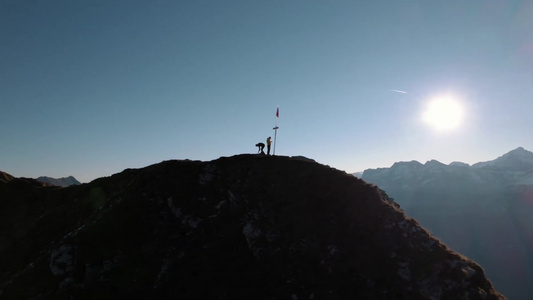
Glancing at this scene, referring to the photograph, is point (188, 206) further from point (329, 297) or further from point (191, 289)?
point (329, 297)

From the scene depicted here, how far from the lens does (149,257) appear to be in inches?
1173

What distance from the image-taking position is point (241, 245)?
104ft

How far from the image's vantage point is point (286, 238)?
3256 cm

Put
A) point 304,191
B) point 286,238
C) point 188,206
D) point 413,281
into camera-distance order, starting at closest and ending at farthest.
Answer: point 413,281 < point 286,238 < point 188,206 < point 304,191

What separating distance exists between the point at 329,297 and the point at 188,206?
18.6m

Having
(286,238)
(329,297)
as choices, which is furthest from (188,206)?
(329,297)

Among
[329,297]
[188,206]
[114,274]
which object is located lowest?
[329,297]

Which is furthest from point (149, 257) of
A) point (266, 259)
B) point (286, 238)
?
point (286, 238)

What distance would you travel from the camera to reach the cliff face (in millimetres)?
27516

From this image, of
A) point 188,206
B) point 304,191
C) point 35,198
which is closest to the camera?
point 188,206

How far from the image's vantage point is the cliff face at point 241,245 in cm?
2752

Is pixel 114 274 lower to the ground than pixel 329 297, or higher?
higher

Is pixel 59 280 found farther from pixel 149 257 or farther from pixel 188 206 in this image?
pixel 188 206

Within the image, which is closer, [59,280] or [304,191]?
[59,280]
